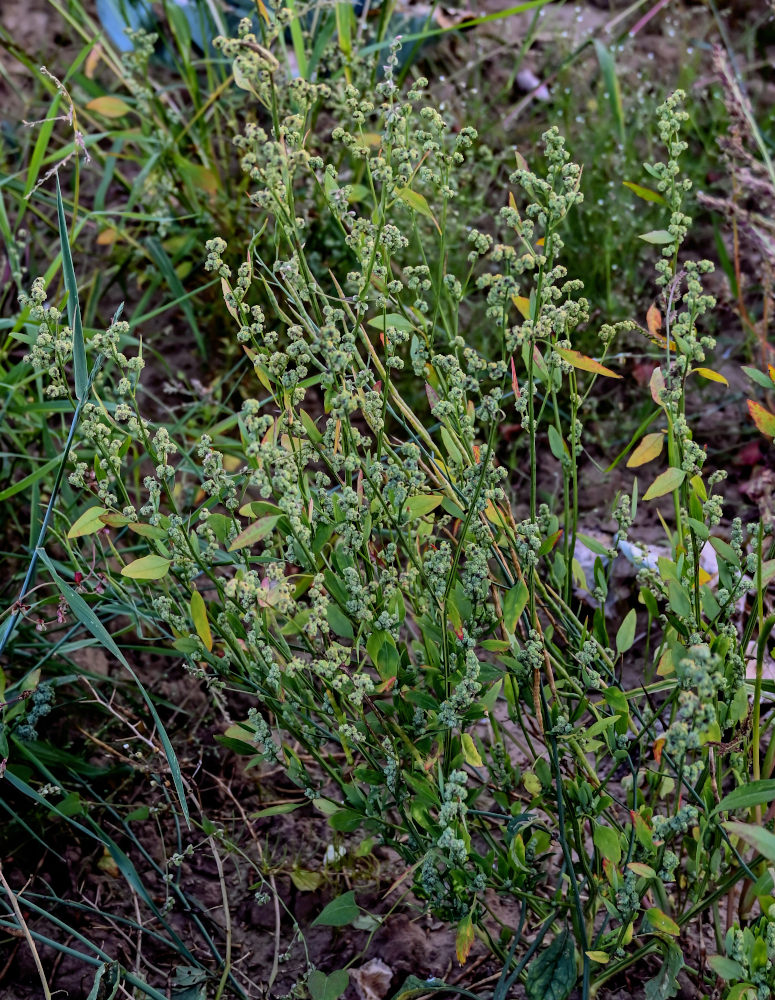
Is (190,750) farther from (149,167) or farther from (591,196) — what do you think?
(591,196)

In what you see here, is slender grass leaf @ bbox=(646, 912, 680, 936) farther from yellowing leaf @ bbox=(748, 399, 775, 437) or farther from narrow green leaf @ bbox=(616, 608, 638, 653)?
yellowing leaf @ bbox=(748, 399, 775, 437)

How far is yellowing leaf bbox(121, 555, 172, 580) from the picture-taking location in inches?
50.5

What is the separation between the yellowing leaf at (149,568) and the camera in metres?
1.28

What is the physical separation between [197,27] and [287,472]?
2184 millimetres

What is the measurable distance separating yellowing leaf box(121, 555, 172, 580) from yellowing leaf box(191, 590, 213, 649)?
0.05 meters

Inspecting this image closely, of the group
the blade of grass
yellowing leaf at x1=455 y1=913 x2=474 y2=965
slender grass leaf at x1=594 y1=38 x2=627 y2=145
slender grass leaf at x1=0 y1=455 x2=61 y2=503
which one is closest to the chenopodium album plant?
yellowing leaf at x1=455 y1=913 x2=474 y2=965

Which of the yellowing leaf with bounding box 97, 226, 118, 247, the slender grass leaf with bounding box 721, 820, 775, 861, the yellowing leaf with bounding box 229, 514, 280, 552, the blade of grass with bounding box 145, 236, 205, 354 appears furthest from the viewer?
the yellowing leaf with bounding box 97, 226, 118, 247

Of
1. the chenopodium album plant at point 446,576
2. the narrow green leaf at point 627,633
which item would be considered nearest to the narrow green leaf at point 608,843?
the chenopodium album plant at point 446,576

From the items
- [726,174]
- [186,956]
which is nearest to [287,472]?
[186,956]

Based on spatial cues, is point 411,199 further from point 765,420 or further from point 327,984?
point 327,984

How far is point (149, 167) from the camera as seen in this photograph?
238 cm

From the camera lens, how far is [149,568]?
129cm

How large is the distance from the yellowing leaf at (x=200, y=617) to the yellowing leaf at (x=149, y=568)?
0.05m

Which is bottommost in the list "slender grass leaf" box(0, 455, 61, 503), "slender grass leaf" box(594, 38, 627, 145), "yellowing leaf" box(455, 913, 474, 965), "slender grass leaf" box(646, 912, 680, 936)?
"yellowing leaf" box(455, 913, 474, 965)
